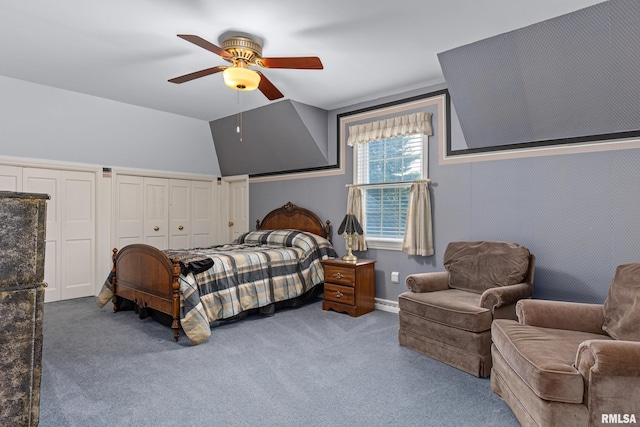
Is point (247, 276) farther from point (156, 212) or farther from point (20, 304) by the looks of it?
point (20, 304)

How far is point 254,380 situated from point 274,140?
11.5ft

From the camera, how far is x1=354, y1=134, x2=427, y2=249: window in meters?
4.19

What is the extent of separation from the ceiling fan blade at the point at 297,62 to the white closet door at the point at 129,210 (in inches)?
140

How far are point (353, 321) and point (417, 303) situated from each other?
108 cm

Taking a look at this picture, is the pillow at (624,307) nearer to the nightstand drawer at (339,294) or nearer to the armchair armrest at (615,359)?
the armchair armrest at (615,359)

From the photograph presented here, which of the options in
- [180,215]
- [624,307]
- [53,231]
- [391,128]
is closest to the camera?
[624,307]

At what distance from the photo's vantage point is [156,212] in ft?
18.9

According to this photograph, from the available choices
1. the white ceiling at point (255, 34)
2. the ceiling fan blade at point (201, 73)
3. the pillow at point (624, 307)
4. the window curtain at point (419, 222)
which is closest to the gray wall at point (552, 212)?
the window curtain at point (419, 222)

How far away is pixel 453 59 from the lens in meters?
3.27

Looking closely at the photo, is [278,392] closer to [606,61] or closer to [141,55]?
[141,55]

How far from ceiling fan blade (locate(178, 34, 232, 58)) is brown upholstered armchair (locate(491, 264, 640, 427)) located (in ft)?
8.71

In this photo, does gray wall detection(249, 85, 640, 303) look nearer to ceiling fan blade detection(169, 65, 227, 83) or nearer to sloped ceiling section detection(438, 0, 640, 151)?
sloped ceiling section detection(438, 0, 640, 151)

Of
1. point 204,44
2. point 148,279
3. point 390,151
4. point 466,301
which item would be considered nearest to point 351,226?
point 390,151

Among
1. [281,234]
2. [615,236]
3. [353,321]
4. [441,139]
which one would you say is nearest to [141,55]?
[281,234]
